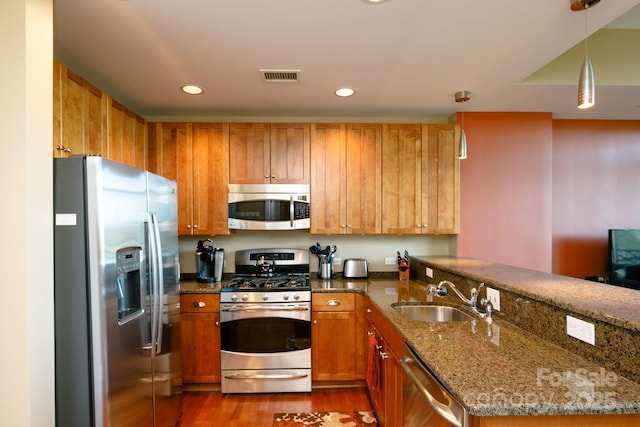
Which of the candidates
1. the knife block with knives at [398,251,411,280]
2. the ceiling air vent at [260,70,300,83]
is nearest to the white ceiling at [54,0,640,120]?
the ceiling air vent at [260,70,300,83]

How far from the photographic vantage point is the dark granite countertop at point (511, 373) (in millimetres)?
993

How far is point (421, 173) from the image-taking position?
3.20 metres

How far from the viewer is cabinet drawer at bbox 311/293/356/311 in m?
2.86

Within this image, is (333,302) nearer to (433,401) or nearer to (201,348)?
(201,348)

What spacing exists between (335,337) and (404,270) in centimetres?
96

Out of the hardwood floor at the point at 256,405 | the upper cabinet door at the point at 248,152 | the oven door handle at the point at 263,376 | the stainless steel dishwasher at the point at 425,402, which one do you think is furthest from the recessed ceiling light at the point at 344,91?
the hardwood floor at the point at 256,405

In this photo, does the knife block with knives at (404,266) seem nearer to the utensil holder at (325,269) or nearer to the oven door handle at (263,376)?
the utensil holder at (325,269)

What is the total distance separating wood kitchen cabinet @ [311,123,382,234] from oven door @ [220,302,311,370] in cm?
84

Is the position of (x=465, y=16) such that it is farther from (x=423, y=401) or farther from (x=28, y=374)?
(x=28, y=374)

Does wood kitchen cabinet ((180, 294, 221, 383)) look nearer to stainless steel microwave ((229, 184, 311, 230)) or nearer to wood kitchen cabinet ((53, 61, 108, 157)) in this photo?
stainless steel microwave ((229, 184, 311, 230))

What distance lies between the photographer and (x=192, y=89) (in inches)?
104

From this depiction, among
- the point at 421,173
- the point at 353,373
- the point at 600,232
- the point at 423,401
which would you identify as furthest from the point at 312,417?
the point at 600,232

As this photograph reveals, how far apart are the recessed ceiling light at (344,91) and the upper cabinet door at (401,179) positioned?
60 centimetres

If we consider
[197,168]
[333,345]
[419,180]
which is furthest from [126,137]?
[419,180]
